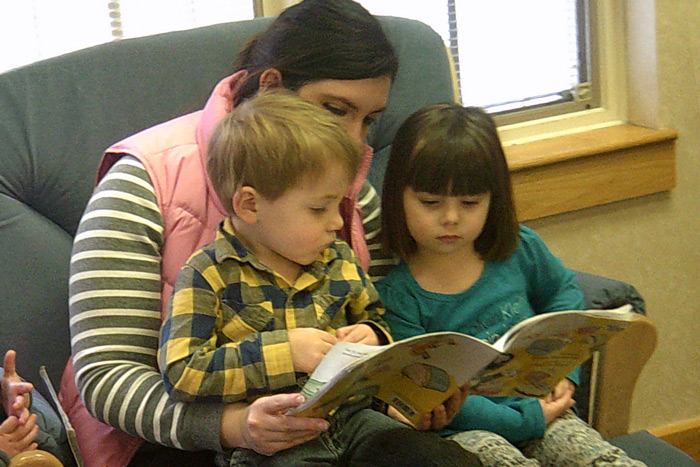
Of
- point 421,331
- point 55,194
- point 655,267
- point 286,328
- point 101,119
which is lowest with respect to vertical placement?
point 655,267

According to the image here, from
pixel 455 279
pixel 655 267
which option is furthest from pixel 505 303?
pixel 655 267

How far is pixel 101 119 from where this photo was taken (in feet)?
4.75

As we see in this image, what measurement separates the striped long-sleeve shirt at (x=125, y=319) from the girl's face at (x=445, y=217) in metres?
0.38

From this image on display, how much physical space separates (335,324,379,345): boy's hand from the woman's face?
11.0 inches

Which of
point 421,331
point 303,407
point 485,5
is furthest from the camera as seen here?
point 485,5

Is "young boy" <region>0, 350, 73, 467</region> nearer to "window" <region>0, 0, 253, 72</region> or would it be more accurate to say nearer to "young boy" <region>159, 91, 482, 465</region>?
"young boy" <region>159, 91, 482, 465</region>

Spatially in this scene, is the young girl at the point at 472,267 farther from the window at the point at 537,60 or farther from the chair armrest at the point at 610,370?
the window at the point at 537,60

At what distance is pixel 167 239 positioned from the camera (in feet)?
4.16

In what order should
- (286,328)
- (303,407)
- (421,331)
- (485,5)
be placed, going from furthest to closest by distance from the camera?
(485,5)
(421,331)
(286,328)
(303,407)

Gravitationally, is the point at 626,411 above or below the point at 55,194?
below

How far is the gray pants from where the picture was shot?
1.22 metres

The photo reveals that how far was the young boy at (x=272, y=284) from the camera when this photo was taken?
1090mm

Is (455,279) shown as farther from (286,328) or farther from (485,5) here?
(485,5)

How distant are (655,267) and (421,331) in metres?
1.05
